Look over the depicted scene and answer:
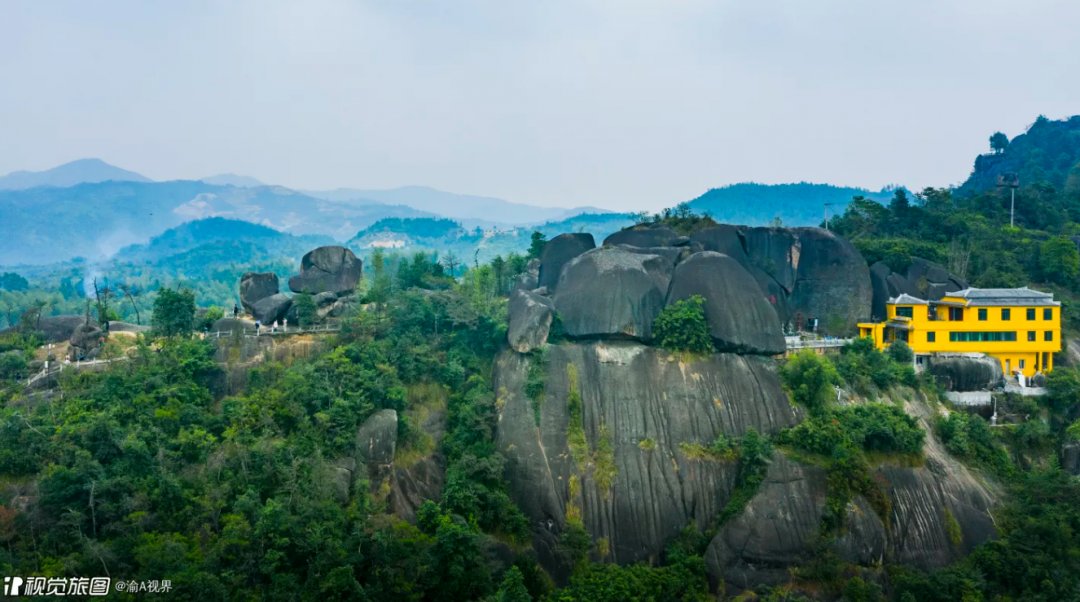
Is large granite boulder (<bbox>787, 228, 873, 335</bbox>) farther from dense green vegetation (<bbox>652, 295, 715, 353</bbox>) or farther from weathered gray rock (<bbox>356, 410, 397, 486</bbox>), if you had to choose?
weathered gray rock (<bbox>356, 410, 397, 486</bbox>)

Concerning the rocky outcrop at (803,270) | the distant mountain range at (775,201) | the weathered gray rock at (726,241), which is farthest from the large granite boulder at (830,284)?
the distant mountain range at (775,201)

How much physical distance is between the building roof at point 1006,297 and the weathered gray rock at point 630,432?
822 centimetres

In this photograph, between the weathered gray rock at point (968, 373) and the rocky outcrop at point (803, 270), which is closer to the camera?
the weathered gray rock at point (968, 373)

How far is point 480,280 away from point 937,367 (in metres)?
17.3

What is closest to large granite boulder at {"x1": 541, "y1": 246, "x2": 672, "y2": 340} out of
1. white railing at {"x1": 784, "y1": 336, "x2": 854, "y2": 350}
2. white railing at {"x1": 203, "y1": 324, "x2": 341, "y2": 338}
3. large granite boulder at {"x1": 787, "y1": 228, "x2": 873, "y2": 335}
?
white railing at {"x1": 784, "y1": 336, "x2": 854, "y2": 350}

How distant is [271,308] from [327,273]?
2.93 m

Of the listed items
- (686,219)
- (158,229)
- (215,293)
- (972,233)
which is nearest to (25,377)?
(686,219)

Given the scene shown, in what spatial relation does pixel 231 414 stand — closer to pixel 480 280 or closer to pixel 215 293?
pixel 480 280

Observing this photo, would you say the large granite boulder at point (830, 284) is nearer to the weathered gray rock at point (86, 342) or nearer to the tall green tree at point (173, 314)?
the tall green tree at point (173, 314)

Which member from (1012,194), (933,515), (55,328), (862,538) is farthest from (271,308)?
(1012,194)

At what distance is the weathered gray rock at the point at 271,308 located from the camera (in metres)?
26.1

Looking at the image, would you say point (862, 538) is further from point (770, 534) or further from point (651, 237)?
point (651, 237)

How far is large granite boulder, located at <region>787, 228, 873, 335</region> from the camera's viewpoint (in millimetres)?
27172

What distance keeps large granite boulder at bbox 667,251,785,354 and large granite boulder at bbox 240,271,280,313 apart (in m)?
14.8
